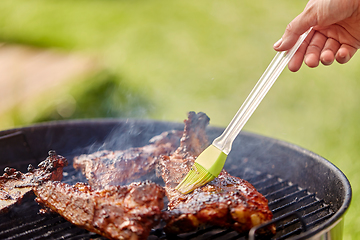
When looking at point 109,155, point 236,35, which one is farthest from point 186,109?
point 109,155

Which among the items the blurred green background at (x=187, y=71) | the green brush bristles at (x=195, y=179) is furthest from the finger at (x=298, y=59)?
the blurred green background at (x=187, y=71)

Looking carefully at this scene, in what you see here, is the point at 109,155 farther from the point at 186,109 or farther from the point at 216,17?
the point at 216,17

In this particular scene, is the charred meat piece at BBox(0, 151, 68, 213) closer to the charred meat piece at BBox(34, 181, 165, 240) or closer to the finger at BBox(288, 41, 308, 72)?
the charred meat piece at BBox(34, 181, 165, 240)

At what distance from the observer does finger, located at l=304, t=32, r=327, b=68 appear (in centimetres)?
260

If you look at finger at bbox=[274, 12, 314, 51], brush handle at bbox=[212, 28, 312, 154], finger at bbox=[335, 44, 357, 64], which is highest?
finger at bbox=[274, 12, 314, 51]

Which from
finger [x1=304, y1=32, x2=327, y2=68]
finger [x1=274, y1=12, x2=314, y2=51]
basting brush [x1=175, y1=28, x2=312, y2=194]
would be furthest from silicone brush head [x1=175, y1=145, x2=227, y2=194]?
finger [x1=304, y1=32, x2=327, y2=68]

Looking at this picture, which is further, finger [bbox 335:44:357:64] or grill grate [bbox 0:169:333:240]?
finger [bbox 335:44:357:64]

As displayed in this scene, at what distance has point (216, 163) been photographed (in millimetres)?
2018

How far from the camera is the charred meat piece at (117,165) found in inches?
103

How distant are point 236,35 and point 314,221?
314 inches

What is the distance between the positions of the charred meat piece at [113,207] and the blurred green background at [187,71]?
327cm

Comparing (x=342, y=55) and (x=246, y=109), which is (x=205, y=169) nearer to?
(x=246, y=109)

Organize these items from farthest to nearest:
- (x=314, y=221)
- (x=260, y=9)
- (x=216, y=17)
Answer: (x=216, y=17) < (x=260, y=9) < (x=314, y=221)

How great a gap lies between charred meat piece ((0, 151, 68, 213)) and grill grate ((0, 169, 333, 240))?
175 millimetres
